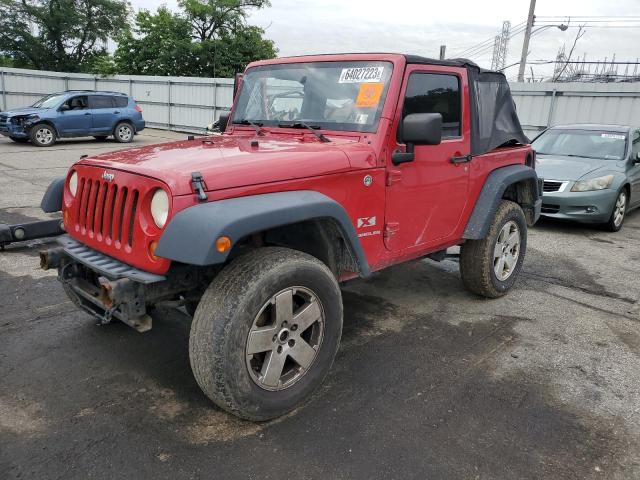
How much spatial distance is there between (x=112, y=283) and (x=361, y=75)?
7.09 ft

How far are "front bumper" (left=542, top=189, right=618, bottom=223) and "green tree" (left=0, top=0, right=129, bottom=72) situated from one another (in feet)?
112

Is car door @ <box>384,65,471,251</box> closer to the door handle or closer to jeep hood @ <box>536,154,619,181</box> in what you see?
the door handle

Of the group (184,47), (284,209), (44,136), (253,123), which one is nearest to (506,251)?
(253,123)

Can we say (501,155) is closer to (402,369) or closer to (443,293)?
(443,293)

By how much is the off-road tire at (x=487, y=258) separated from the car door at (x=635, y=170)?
445 cm

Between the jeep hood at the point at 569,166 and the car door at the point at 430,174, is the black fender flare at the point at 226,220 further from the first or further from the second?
the jeep hood at the point at 569,166

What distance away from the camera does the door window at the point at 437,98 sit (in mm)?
3678

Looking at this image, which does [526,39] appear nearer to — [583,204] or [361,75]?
[583,204]

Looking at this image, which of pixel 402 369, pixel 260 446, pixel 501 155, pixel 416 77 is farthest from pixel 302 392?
pixel 501 155

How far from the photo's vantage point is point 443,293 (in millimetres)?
5066

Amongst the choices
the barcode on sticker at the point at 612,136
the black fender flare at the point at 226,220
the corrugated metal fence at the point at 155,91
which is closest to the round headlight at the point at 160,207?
the black fender flare at the point at 226,220

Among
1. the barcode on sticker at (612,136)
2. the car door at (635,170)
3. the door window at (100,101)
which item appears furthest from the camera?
the door window at (100,101)

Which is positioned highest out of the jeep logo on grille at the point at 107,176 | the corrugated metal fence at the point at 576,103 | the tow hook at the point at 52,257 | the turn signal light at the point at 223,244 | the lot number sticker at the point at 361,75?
the corrugated metal fence at the point at 576,103

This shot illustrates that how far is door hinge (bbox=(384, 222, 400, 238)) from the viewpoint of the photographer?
11.7 ft
